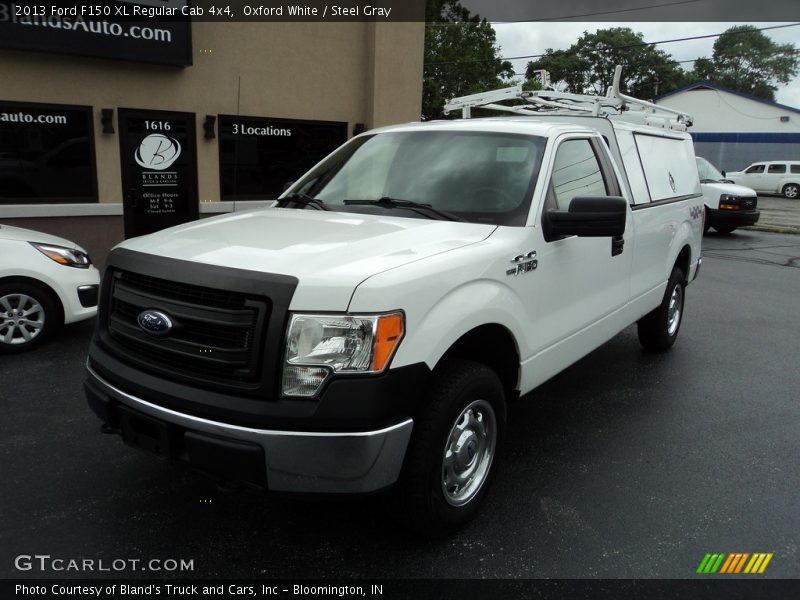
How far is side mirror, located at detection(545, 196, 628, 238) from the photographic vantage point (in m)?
3.32

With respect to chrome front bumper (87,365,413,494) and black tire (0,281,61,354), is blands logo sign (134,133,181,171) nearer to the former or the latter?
black tire (0,281,61,354)

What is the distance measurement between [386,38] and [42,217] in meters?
6.15

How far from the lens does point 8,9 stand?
8062 millimetres

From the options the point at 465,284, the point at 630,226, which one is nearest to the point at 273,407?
the point at 465,284

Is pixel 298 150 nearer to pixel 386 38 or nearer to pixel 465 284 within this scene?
pixel 386 38

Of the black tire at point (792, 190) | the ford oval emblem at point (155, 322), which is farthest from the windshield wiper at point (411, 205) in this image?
the black tire at point (792, 190)

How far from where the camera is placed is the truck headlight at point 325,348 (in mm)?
2477

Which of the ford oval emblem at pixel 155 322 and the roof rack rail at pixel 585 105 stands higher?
the roof rack rail at pixel 585 105

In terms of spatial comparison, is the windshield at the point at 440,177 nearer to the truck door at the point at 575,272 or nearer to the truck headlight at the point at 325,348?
the truck door at the point at 575,272

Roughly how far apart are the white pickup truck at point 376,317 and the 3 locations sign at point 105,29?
20.3 ft

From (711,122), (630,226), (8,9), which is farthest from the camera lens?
(711,122)

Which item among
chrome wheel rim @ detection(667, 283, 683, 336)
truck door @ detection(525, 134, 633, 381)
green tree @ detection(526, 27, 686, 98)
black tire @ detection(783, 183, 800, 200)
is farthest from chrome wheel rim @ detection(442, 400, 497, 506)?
green tree @ detection(526, 27, 686, 98)

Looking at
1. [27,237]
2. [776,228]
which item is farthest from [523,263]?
[776,228]

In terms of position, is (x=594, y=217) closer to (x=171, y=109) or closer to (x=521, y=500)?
(x=521, y=500)
